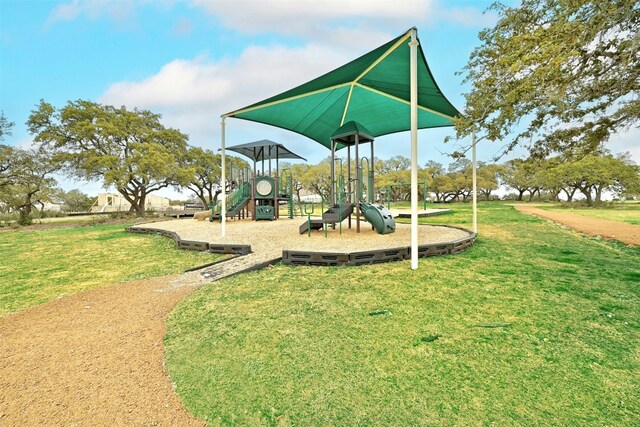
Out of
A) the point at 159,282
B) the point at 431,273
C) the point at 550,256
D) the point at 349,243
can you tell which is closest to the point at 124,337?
the point at 159,282

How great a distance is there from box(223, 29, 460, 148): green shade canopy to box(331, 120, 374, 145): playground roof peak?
2.57 feet

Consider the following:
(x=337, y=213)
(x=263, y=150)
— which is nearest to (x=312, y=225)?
(x=337, y=213)

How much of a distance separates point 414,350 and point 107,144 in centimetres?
2438

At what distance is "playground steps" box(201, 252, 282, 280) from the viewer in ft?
15.0

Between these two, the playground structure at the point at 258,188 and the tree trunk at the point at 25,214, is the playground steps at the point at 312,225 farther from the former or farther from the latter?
the tree trunk at the point at 25,214

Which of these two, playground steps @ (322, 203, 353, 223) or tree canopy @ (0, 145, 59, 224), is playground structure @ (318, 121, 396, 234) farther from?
tree canopy @ (0, 145, 59, 224)

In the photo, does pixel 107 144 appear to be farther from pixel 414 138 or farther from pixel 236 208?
pixel 414 138

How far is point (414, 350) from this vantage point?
2.23 m

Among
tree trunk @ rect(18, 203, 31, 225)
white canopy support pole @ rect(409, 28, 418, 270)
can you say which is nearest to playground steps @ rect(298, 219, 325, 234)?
white canopy support pole @ rect(409, 28, 418, 270)

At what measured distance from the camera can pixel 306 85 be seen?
5.78 meters

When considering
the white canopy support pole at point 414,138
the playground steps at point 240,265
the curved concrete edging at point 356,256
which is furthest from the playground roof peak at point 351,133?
the playground steps at point 240,265

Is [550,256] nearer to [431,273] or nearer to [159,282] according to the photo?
[431,273]

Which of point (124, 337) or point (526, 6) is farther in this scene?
point (526, 6)

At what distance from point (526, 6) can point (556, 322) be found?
8341 mm
